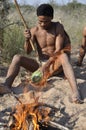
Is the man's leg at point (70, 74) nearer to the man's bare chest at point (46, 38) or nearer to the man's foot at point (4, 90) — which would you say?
the man's bare chest at point (46, 38)

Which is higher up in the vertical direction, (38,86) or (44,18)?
(44,18)

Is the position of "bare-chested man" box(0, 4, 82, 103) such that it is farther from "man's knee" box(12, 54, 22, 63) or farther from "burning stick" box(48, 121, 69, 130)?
"burning stick" box(48, 121, 69, 130)

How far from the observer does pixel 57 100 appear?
227 inches

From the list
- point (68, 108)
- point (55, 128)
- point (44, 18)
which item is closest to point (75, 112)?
point (68, 108)

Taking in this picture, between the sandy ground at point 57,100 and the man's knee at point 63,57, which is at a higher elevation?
the man's knee at point 63,57

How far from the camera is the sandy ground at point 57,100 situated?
5.28 metres

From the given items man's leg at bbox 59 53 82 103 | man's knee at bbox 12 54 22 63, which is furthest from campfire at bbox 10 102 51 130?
man's knee at bbox 12 54 22 63

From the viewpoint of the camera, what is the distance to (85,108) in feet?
18.3

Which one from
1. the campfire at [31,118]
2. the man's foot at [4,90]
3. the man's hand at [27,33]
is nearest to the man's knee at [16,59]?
the man's hand at [27,33]

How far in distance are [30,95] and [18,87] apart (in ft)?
1.57

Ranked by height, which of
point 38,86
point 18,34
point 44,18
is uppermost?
point 44,18

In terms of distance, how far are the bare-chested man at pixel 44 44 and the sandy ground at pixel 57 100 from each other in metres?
0.21

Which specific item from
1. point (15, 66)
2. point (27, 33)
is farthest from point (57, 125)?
point (27, 33)

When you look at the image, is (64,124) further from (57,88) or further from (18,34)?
(18,34)
